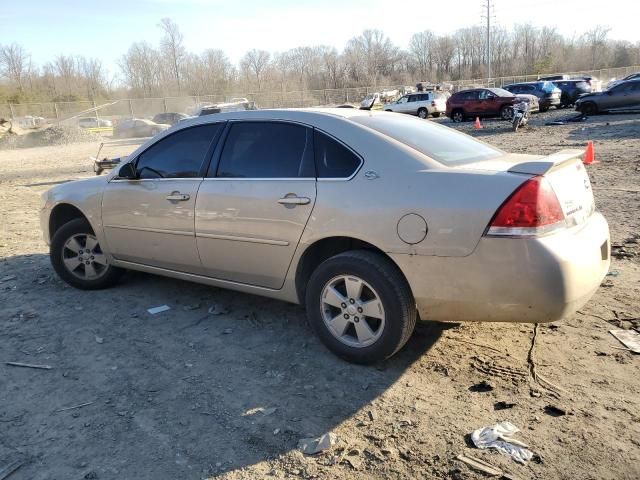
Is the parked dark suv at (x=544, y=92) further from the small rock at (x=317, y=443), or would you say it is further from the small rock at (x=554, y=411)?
the small rock at (x=317, y=443)

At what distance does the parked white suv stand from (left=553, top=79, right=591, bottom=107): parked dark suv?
6.74m

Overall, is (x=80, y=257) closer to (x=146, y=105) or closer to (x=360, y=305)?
(x=360, y=305)

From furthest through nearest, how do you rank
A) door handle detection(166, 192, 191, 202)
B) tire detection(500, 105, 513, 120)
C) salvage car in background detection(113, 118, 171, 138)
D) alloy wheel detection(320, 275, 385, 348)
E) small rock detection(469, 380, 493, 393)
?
salvage car in background detection(113, 118, 171, 138) → tire detection(500, 105, 513, 120) → door handle detection(166, 192, 191, 202) → alloy wheel detection(320, 275, 385, 348) → small rock detection(469, 380, 493, 393)

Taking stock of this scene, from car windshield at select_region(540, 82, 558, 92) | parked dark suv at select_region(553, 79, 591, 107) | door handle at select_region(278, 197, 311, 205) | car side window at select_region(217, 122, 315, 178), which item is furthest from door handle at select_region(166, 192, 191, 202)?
parked dark suv at select_region(553, 79, 591, 107)

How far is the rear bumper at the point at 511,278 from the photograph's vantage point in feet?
9.85

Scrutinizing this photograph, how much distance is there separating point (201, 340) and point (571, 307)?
8.70ft

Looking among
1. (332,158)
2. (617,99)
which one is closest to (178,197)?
(332,158)

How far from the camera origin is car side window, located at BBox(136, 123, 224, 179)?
14.7 feet

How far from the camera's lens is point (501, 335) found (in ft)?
13.3

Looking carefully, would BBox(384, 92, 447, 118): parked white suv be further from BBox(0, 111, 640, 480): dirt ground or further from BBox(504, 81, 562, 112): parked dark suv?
BBox(0, 111, 640, 480): dirt ground

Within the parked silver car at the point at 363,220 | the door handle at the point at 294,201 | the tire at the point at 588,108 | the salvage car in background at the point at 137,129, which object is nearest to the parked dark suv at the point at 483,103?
the tire at the point at 588,108

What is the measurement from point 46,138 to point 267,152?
35173 mm

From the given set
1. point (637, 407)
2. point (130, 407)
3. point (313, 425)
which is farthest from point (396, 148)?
point (130, 407)

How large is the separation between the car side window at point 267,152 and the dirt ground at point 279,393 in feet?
4.18
